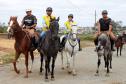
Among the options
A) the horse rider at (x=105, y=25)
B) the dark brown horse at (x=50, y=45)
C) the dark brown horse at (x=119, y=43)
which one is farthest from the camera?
the dark brown horse at (x=119, y=43)

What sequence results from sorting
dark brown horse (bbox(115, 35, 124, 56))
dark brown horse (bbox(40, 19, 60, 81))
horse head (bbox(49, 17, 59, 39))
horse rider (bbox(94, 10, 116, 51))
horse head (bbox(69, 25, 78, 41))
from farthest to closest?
1. dark brown horse (bbox(115, 35, 124, 56))
2. horse rider (bbox(94, 10, 116, 51))
3. horse head (bbox(69, 25, 78, 41))
4. dark brown horse (bbox(40, 19, 60, 81))
5. horse head (bbox(49, 17, 59, 39))

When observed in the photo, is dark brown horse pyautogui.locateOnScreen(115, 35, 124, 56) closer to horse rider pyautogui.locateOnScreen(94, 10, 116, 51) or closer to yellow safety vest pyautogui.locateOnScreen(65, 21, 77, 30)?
horse rider pyautogui.locateOnScreen(94, 10, 116, 51)

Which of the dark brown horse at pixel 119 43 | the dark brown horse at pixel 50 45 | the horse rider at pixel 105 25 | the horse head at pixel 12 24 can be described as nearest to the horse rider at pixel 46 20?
the dark brown horse at pixel 50 45

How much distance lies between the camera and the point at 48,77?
50.6 ft

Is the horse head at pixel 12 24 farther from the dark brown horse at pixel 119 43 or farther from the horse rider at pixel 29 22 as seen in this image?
the dark brown horse at pixel 119 43

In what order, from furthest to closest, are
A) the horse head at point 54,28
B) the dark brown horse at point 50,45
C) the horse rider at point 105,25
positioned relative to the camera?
the horse rider at point 105,25 < the dark brown horse at point 50,45 < the horse head at point 54,28

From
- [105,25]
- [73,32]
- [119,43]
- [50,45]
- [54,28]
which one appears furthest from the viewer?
[119,43]

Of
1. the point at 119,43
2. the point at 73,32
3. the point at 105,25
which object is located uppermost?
the point at 105,25

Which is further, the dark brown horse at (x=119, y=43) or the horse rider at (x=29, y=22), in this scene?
the dark brown horse at (x=119, y=43)

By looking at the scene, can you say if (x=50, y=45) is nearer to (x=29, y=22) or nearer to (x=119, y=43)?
(x=29, y=22)

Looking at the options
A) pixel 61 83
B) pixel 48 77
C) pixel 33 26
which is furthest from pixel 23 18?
pixel 61 83

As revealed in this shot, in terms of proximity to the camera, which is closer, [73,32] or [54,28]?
[54,28]

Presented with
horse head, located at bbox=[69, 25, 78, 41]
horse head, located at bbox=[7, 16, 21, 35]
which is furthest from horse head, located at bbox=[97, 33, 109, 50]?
horse head, located at bbox=[7, 16, 21, 35]

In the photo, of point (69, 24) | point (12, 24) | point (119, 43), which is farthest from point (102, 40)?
point (119, 43)
